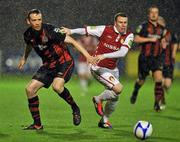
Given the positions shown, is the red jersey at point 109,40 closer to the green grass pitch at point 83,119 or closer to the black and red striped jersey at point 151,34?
the green grass pitch at point 83,119

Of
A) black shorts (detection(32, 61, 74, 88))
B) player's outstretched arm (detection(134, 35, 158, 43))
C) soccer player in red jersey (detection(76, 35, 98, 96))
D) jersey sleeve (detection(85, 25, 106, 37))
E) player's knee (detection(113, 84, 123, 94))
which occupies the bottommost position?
soccer player in red jersey (detection(76, 35, 98, 96))

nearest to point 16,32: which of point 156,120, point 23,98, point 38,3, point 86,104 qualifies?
point 38,3

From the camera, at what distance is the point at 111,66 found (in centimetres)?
1052

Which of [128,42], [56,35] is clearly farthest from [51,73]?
[128,42]

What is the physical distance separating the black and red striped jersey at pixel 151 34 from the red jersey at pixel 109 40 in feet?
9.30

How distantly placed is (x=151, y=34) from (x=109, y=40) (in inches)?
119

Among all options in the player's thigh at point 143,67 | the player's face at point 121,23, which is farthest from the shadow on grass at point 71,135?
the player's thigh at point 143,67

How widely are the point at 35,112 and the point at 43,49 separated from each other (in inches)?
38.3

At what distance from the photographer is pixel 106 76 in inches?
404

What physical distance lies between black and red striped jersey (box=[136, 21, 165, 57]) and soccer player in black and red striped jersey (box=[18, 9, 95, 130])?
3.65 meters

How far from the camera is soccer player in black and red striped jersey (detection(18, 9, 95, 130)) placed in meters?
9.48

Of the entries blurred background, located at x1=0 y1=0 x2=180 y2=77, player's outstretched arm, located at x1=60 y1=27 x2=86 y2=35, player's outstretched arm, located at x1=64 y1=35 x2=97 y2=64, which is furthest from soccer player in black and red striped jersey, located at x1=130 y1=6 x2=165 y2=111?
blurred background, located at x1=0 y1=0 x2=180 y2=77

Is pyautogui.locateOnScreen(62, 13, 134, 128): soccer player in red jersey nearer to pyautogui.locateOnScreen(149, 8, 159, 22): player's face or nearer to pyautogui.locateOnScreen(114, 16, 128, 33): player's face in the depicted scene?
pyautogui.locateOnScreen(114, 16, 128, 33): player's face

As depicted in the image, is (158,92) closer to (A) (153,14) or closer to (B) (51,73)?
(A) (153,14)
